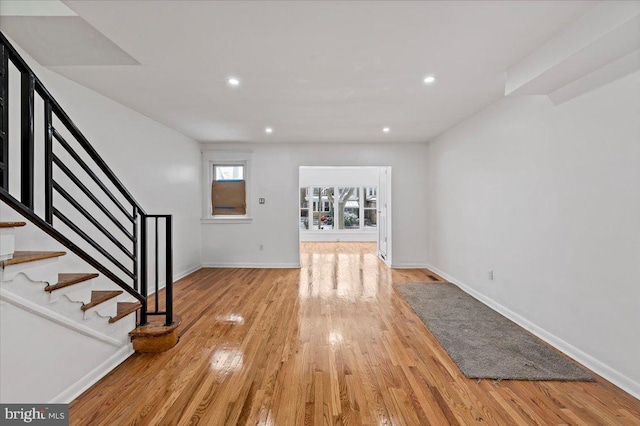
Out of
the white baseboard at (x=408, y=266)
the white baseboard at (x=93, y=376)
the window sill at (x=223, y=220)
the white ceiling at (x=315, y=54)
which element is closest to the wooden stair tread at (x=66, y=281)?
the white baseboard at (x=93, y=376)

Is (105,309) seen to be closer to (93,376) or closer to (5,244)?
(93,376)

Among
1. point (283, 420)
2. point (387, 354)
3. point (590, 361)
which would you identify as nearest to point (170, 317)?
point (283, 420)

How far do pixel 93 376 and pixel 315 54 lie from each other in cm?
286

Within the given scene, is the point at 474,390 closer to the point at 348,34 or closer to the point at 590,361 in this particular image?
the point at 590,361

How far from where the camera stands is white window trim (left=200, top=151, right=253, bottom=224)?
5660 millimetres

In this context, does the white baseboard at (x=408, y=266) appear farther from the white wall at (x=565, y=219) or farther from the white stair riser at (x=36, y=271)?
the white stair riser at (x=36, y=271)

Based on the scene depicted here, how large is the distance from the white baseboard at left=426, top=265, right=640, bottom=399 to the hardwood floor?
0.07 meters

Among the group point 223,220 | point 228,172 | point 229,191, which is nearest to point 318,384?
point 223,220

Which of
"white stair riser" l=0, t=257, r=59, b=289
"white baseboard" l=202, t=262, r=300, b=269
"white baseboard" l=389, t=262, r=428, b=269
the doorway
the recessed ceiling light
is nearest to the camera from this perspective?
"white stair riser" l=0, t=257, r=59, b=289

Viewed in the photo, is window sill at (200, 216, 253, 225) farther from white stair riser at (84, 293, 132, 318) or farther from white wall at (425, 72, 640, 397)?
white wall at (425, 72, 640, 397)

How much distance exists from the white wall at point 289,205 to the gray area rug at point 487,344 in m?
2.07

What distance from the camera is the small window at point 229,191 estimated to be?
5.80 meters

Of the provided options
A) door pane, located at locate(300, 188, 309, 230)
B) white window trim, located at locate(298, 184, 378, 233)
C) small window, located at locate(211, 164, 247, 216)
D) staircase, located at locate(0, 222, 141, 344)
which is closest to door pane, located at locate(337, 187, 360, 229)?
white window trim, located at locate(298, 184, 378, 233)

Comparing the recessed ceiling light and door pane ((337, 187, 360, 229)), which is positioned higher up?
the recessed ceiling light
